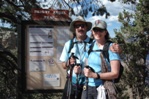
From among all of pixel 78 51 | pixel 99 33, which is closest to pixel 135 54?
→ pixel 78 51

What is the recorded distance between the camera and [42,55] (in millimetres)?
5484

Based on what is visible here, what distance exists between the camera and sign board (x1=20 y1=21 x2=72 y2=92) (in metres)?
5.43

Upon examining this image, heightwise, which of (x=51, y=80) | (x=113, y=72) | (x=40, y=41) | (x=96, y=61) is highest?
(x=40, y=41)

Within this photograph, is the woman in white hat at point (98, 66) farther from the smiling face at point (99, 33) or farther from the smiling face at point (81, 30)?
the smiling face at point (81, 30)

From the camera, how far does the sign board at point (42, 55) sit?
17.8 ft

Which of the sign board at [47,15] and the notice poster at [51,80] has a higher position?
the sign board at [47,15]

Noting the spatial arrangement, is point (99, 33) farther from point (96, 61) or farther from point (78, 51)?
point (78, 51)

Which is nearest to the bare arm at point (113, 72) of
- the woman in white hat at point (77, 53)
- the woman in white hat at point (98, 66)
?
the woman in white hat at point (98, 66)

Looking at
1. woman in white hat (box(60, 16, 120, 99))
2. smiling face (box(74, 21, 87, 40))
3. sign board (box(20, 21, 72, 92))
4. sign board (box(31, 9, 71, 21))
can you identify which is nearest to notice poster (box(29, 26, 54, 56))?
sign board (box(20, 21, 72, 92))

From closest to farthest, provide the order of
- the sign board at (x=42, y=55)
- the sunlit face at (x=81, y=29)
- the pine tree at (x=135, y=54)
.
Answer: the sunlit face at (x=81, y=29) < the sign board at (x=42, y=55) < the pine tree at (x=135, y=54)

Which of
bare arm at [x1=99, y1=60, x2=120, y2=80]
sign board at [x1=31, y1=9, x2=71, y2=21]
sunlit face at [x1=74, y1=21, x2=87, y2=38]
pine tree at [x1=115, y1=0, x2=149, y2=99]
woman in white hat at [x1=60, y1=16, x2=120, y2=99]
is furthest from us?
pine tree at [x1=115, y1=0, x2=149, y2=99]

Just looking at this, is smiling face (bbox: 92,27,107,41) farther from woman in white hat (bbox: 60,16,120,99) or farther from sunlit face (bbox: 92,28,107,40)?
woman in white hat (bbox: 60,16,120,99)

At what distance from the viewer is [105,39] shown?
12.1 ft

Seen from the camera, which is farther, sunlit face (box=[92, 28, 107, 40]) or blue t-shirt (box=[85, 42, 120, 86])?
sunlit face (box=[92, 28, 107, 40])
